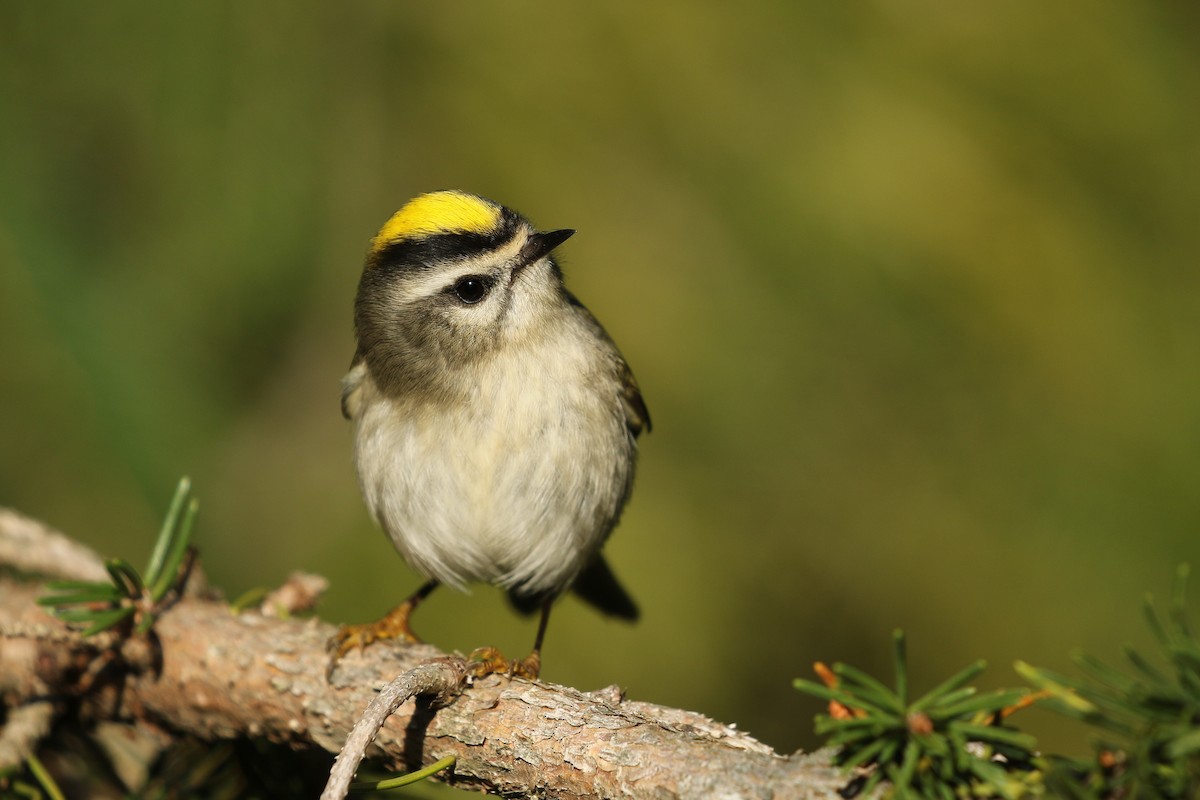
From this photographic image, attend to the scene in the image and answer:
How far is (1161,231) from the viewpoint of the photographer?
7.47 feet

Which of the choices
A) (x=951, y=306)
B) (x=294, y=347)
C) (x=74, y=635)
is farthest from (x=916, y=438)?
(x=74, y=635)

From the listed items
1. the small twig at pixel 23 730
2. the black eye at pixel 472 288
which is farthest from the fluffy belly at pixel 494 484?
the small twig at pixel 23 730

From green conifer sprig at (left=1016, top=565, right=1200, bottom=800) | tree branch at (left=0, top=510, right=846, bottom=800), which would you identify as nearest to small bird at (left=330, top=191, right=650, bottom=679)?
tree branch at (left=0, top=510, right=846, bottom=800)

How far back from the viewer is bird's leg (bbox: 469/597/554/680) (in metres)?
1.53

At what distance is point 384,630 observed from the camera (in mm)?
2109

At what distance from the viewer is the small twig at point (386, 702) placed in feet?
3.35

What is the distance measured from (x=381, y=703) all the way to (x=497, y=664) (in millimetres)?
573

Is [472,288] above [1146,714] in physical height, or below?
above

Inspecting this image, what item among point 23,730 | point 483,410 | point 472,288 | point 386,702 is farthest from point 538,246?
point 23,730

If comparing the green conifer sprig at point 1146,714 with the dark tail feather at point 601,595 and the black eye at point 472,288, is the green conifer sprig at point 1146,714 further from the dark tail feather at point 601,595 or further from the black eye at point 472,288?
the dark tail feather at point 601,595

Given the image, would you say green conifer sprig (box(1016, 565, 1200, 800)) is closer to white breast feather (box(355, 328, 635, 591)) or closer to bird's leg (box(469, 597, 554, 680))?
bird's leg (box(469, 597, 554, 680))

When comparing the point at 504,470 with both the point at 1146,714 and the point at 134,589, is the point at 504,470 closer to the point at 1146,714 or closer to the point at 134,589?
the point at 134,589

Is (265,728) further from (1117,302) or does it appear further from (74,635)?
(1117,302)

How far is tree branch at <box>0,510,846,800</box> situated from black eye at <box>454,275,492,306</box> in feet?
2.33
